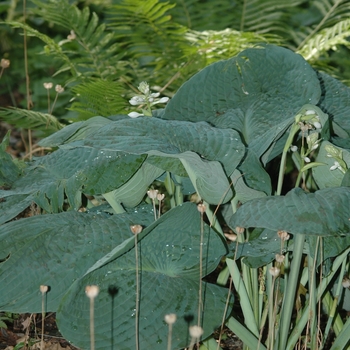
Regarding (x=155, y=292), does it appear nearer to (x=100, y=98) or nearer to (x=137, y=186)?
(x=137, y=186)

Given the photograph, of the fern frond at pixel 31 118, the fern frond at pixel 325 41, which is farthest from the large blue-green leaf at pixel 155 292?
the fern frond at pixel 325 41

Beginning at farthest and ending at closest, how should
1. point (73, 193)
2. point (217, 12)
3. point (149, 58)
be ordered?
point (217, 12)
point (149, 58)
point (73, 193)

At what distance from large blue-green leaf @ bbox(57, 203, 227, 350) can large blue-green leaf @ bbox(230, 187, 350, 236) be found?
0.16 m

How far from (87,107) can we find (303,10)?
180 cm

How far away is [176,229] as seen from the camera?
1.36 m

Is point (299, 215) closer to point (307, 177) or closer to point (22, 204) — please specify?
point (22, 204)

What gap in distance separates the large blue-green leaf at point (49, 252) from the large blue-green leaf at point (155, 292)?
77 millimetres

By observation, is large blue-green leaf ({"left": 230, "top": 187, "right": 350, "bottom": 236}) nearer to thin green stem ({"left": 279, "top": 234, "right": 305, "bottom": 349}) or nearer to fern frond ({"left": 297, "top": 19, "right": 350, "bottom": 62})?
thin green stem ({"left": 279, "top": 234, "right": 305, "bottom": 349})

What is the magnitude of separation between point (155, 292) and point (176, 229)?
154 millimetres

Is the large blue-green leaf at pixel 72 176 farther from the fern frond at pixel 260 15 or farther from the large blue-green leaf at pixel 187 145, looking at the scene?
the fern frond at pixel 260 15

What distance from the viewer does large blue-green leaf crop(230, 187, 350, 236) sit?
3.73 ft

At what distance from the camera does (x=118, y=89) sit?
89.0 inches

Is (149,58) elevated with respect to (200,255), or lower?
lower

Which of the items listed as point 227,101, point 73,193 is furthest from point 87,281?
point 227,101
